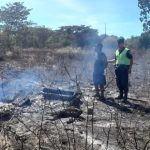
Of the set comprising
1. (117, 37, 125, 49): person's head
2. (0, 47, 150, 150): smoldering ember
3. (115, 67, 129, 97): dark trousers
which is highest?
(117, 37, 125, 49): person's head

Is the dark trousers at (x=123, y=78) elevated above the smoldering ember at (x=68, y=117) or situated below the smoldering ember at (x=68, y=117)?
above

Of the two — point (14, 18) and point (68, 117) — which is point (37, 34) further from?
point (68, 117)

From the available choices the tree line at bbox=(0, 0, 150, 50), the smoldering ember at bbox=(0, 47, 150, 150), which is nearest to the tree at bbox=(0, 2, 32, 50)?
the tree line at bbox=(0, 0, 150, 50)

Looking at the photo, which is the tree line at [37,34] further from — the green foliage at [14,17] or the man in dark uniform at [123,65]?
the man in dark uniform at [123,65]

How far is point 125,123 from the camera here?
301 inches

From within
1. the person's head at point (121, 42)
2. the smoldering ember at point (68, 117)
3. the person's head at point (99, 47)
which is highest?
the person's head at point (121, 42)

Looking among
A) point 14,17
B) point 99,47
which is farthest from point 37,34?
point 99,47

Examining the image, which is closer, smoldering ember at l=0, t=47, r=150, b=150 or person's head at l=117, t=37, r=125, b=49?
smoldering ember at l=0, t=47, r=150, b=150

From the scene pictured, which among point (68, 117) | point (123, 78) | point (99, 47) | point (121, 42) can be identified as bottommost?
point (68, 117)

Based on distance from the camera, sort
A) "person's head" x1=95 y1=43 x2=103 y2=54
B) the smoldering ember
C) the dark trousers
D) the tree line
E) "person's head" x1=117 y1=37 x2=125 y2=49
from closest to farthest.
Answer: the smoldering ember
"person's head" x1=117 y1=37 x2=125 y2=49
the dark trousers
"person's head" x1=95 y1=43 x2=103 y2=54
the tree line

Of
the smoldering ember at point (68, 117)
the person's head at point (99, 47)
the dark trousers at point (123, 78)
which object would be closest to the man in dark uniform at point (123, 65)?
the dark trousers at point (123, 78)

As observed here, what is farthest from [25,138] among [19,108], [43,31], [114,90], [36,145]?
[43,31]

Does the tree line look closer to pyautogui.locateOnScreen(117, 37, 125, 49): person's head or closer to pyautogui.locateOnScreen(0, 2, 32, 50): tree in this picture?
pyautogui.locateOnScreen(0, 2, 32, 50): tree

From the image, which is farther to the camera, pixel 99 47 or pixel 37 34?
pixel 37 34
